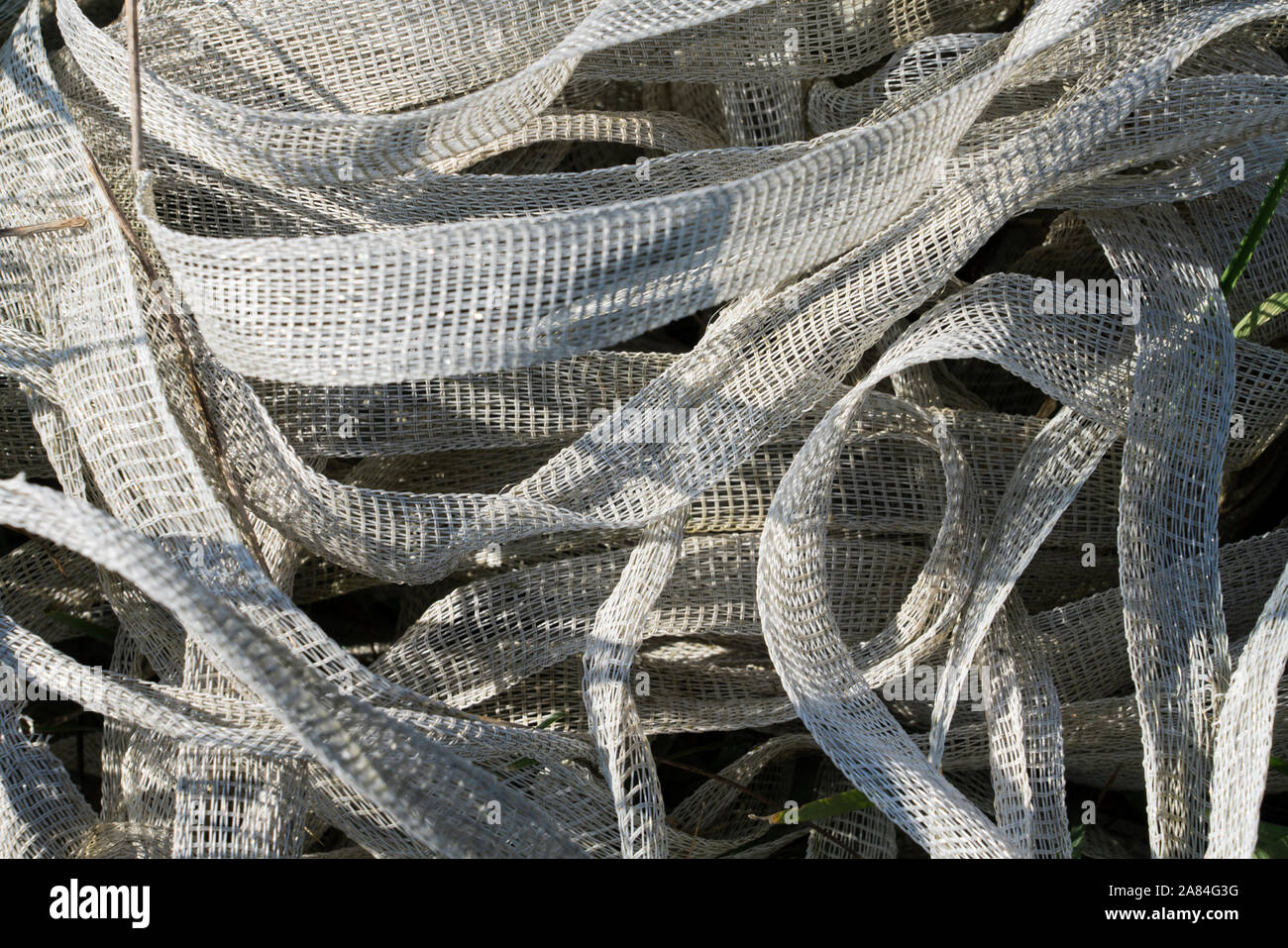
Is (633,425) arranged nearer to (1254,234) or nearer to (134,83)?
(134,83)

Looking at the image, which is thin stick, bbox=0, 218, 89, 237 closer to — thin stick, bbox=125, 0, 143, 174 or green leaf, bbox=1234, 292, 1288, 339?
thin stick, bbox=125, 0, 143, 174

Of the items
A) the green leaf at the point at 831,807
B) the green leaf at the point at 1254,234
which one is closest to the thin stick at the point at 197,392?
the green leaf at the point at 831,807

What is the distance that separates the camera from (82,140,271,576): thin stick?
1.32 m

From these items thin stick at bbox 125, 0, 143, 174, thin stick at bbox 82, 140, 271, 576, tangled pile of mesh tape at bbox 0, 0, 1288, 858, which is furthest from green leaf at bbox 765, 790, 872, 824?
thin stick at bbox 125, 0, 143, 174

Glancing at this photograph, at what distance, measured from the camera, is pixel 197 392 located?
52.4 inches

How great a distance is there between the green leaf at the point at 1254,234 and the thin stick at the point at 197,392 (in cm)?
113

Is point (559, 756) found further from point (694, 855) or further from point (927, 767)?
point (927, 767)

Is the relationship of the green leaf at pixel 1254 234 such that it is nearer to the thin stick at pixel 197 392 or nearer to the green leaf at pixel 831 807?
the green leaf at pixel 831 807

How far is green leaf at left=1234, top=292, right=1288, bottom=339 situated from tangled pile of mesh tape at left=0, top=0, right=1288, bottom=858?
0.03 metres

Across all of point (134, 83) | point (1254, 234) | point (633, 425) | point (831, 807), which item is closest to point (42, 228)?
point (134, 83)

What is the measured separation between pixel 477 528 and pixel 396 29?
0.60 meters

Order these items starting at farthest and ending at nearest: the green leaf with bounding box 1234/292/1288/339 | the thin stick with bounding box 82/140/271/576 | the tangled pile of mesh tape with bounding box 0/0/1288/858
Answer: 1. the green leaf with bounding box 1234/292/1288/339
2. the thin stick with bounding box 82/140/271/576
3. the tangled pile of mesh tape with bounding box 0/0/1288/858
